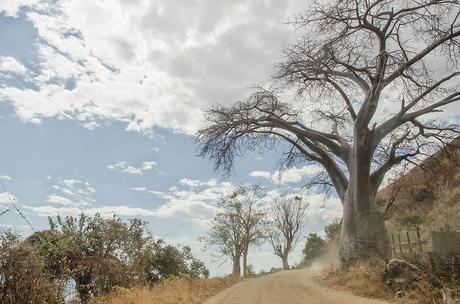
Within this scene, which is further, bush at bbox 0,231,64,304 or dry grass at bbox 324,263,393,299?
dry grass at bbox 324,263,393,299

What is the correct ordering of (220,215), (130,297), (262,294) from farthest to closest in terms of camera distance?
(220,215) < (262,294) < (130,297)

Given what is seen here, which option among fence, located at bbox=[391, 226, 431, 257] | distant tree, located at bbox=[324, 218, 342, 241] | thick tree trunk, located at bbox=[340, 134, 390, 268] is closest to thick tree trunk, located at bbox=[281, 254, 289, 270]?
distant tree, located at bbox=[324, 218, 342, 241]

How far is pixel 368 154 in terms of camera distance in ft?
53.8

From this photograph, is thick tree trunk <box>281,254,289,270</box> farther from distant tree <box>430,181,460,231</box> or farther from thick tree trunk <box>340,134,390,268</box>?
thick tree trunk <box>340,134,390,268</box>

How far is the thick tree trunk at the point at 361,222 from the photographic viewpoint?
1559cm

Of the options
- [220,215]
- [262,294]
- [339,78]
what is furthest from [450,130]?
[220,215]

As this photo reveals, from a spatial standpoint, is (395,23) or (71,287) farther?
(395,23)

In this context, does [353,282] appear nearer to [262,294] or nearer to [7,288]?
[262,294]

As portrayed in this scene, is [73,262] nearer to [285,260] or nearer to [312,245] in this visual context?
[285,260]

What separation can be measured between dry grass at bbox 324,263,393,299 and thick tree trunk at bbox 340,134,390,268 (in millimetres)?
611

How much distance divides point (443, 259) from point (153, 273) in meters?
18.0

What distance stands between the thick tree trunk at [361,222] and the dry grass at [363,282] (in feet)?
2.01

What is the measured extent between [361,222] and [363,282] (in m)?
3.18

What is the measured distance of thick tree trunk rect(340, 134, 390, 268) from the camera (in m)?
15.6
